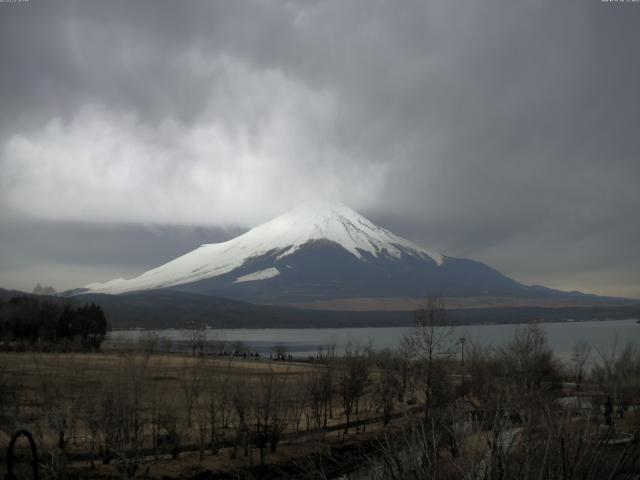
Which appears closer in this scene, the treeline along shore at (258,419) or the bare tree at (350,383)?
the treeline along shore at (258,419)

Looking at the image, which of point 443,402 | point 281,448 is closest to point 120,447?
point 281,448

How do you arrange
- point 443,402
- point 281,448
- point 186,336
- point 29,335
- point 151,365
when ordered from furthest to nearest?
1. point 186,336
2. point 29,335
3. point 151,365
4. point 443,402
5. point 281,448

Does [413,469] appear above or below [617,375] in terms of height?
above

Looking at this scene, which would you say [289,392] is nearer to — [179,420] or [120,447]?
[179,420]

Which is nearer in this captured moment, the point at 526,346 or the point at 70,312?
the point at 526,346

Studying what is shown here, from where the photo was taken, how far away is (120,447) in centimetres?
2580

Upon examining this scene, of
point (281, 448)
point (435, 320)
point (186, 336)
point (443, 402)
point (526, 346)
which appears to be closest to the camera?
point (281, 448)

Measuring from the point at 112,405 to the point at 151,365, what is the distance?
37842 mm

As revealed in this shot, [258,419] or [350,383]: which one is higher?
[350,383]

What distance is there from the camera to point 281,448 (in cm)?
3222

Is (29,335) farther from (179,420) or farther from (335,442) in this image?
(335,442)

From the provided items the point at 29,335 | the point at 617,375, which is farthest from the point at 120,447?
the point at 29,335

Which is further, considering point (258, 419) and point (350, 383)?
point (350, 383)

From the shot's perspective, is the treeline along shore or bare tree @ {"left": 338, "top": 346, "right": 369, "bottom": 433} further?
bare tree @ {"left": 338, "top": 346, "right": 369, "bottom": 433}
